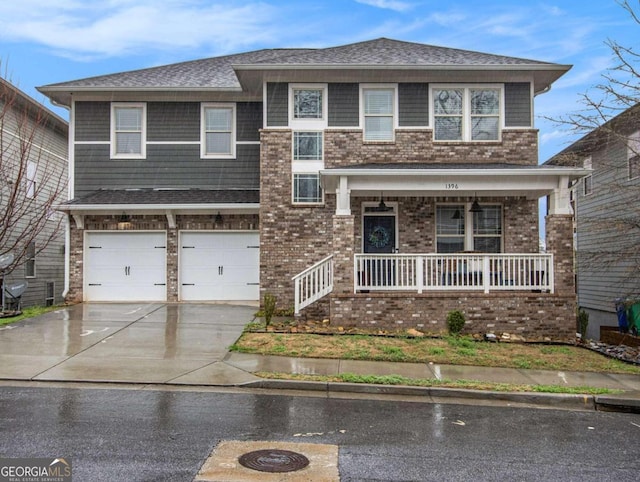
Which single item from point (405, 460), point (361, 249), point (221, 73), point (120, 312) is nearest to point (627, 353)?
point (361, 249)

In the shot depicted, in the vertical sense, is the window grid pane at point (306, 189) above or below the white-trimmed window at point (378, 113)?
below

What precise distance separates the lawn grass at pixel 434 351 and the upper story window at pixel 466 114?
242 inches

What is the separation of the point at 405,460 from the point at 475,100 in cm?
1227

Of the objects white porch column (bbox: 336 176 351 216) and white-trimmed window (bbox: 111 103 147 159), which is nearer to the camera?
white porch column (bbox: 336 176 351 216)

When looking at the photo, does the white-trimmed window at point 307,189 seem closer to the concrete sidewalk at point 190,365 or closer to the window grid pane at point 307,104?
the window grid pane at point 307,104

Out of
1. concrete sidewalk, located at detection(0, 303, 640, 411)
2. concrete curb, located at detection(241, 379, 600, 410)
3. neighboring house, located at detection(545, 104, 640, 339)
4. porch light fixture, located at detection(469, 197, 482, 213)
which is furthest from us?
neighboring house, located at detection(545, 104, 640, 339)

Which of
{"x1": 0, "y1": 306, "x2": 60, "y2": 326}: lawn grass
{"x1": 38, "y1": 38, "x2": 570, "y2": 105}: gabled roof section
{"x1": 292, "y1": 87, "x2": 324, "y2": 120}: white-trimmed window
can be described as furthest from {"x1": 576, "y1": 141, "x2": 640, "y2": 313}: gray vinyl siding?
{"x1": 0, "y1": 306, "x2": 60, "y2": 326}: lawn grass

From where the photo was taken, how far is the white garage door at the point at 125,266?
636 inches

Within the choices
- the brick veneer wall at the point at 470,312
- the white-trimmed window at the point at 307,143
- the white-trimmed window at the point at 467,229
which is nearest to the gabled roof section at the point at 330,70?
the white-trimmed window at the point at 307,143

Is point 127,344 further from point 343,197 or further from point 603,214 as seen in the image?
point 603,214

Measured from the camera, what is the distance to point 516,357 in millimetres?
10172

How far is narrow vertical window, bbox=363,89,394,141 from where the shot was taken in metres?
15.2

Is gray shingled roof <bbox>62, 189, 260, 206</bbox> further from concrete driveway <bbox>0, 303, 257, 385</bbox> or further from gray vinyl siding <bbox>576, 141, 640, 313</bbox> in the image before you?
gray vinyl siding <bbox>576, 141, 640, 313</bbox>

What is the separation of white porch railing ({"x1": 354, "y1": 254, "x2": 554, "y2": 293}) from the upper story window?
3.89 meters
